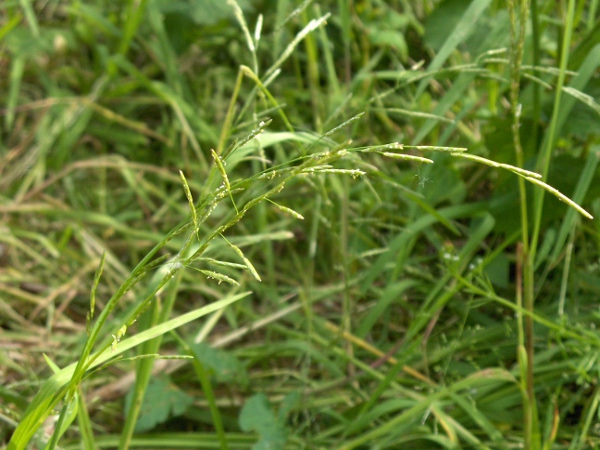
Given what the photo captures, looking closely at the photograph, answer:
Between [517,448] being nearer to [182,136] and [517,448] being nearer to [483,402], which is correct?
[483,402]

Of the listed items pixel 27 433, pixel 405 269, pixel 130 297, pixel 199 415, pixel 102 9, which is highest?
pixel 102 9

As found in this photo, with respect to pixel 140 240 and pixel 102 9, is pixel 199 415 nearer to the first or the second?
pixel 140 240

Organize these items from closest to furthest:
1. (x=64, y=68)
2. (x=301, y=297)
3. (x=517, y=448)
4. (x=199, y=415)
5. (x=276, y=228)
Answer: (x=517, y=448), (x=199, y=415), (x=301, y=297), (x=276, y=228), (x=64, y=68)

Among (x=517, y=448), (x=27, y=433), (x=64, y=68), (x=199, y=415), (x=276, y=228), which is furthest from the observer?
(x=64, y=68)

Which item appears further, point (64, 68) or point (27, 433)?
point (64, 68)

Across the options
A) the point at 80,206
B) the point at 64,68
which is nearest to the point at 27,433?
the point at 80,206

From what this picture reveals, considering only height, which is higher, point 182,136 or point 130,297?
point 182,136

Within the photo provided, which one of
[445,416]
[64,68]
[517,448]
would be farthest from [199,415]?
[64,68]
